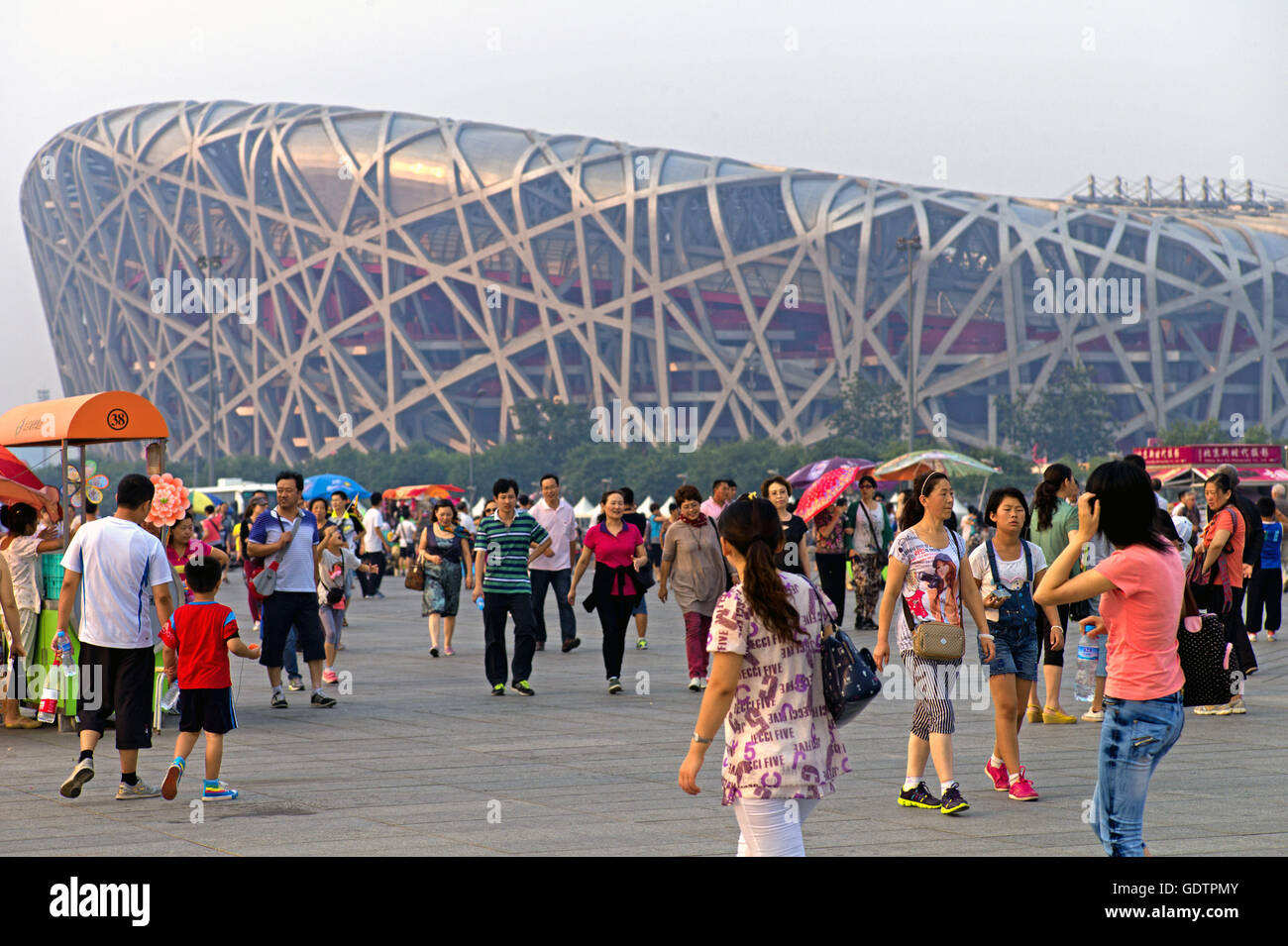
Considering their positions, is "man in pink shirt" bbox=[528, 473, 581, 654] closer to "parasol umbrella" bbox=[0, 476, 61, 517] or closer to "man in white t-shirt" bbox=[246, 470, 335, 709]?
"man in white t-shirt" bbox=[246, 470, 335, 709]

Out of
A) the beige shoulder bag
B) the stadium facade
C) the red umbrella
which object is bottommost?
the beige shoulder bag

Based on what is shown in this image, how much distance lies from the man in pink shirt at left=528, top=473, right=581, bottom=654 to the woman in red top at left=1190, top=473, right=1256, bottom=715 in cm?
660

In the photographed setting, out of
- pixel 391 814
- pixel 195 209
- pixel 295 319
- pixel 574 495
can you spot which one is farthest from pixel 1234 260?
pixel 391 814

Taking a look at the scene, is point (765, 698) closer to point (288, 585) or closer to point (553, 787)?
point (553, 787)

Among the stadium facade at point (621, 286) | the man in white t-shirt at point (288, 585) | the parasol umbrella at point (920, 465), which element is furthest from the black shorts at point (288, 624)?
the stadium facade at point (621, 286)

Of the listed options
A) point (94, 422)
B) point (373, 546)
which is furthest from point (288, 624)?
point (373, 546)

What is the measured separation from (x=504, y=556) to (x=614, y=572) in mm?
1090

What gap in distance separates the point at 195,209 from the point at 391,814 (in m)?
92.5

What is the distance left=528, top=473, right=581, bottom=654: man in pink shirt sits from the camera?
15.7 m

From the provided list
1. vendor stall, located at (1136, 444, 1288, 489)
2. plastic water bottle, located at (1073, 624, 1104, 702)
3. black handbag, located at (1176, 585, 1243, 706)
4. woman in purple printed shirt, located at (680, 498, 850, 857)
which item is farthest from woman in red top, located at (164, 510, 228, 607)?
vendor stall, located at (1136, 444, 1288, 489)

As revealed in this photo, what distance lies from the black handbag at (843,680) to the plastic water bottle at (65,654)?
5337mm

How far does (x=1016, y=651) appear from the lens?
26.4 ft

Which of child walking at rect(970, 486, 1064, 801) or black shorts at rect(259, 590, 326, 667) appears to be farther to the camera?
black shorts at rect(259, 590, 326, 667)
